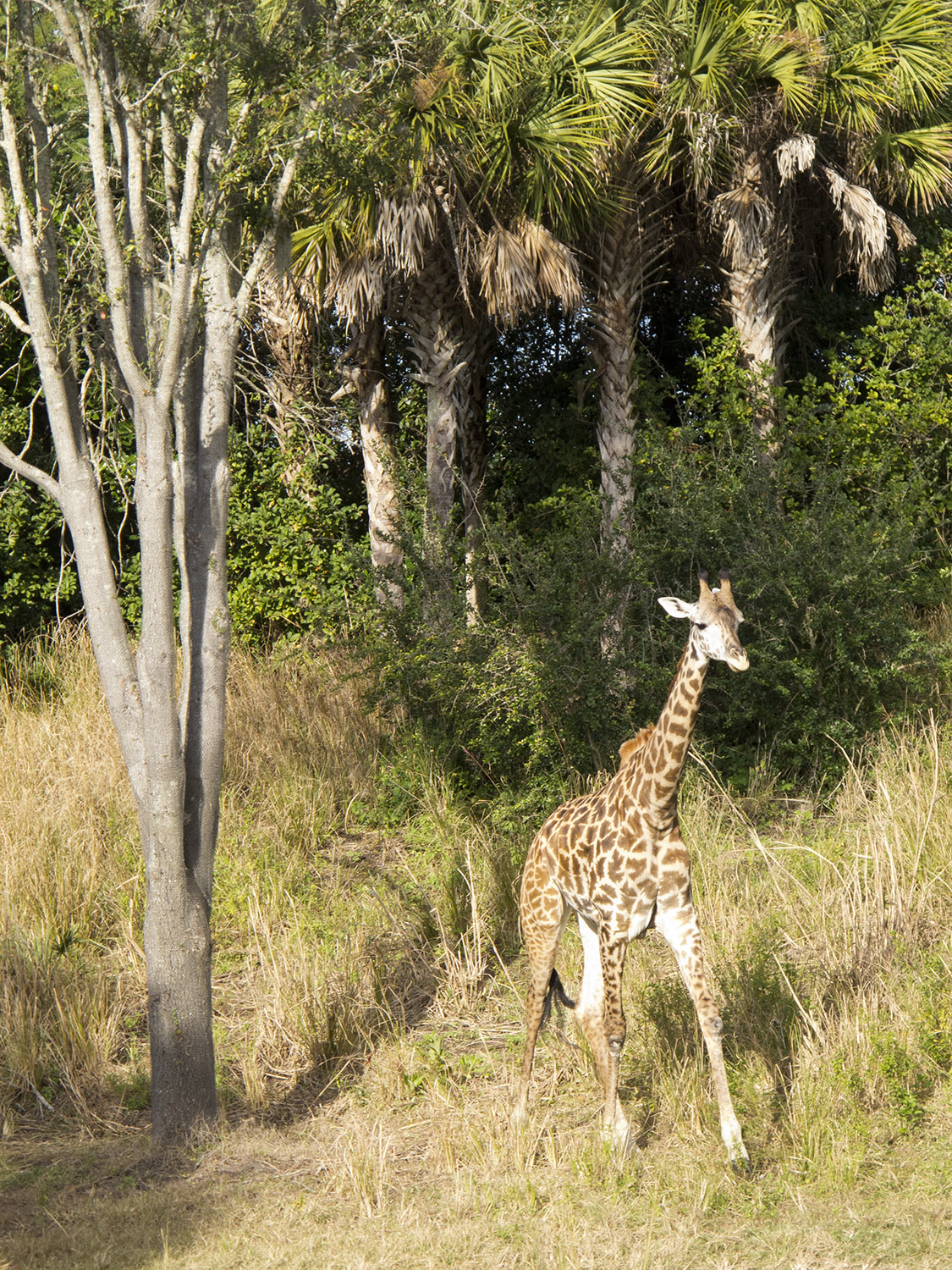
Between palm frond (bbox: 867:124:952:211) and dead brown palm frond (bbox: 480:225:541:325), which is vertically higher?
palm frond (bbox: 867:124:952:211)

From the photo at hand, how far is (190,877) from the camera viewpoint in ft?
17.6

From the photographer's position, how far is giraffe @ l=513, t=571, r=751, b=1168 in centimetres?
459

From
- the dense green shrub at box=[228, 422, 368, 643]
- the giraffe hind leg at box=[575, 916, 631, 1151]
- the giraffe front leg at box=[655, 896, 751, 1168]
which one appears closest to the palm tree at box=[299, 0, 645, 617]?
the dense green shrub at box=[228, 422, 368, 643]

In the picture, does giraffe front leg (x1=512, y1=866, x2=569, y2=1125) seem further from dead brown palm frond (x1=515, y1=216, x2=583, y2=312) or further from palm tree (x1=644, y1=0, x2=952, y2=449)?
palm tree (x1=644, y1=0, x2=952, y2=449)

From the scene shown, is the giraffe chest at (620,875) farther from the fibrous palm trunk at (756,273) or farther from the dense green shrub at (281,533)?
the dense green shrub at (281,533)

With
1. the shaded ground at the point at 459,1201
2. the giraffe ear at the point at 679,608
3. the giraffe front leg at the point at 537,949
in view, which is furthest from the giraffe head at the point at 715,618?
the shaded ground at the point at 459,1201

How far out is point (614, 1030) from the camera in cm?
479

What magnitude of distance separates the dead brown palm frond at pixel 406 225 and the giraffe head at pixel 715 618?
21.9 ft

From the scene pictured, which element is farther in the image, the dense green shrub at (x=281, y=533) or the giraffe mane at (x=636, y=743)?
the dense green shrub at (x=281, y=533)

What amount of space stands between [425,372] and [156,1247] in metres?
8.44

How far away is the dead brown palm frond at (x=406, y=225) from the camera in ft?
33.0

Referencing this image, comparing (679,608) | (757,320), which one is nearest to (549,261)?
(757,320)

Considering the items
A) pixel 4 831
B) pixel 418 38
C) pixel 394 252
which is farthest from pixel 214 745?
pixel 394 252

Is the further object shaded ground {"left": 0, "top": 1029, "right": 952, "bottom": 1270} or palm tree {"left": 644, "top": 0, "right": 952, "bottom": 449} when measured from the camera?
palm tree {"left": 644, "top": 0, "right": 952, "bottom": 449}
